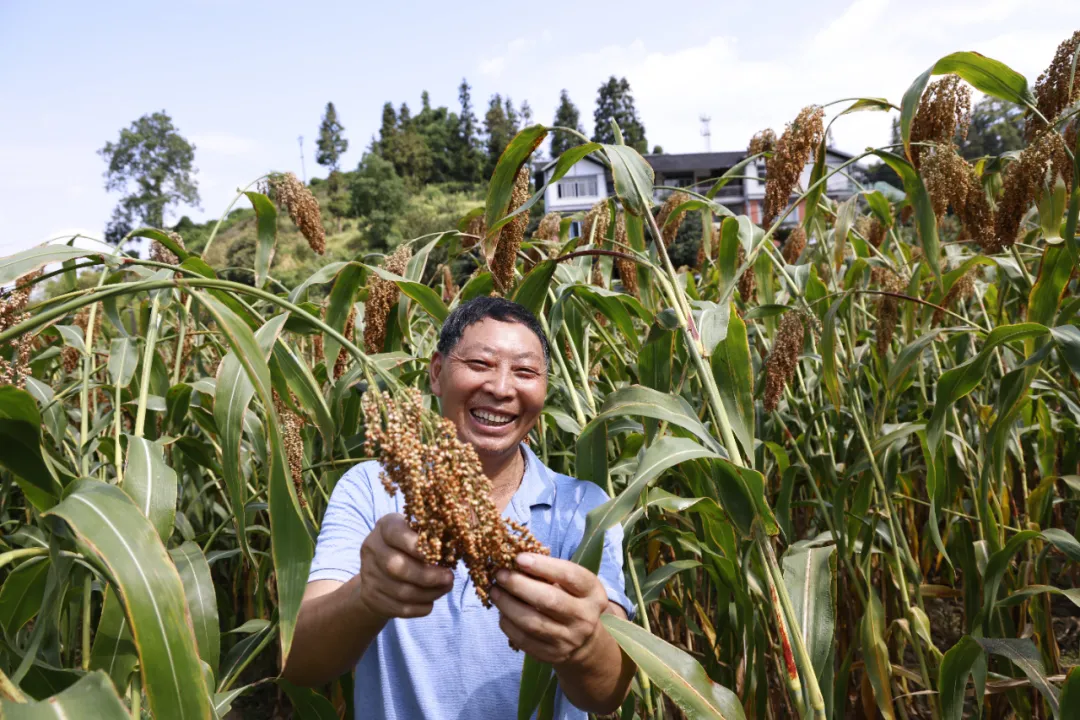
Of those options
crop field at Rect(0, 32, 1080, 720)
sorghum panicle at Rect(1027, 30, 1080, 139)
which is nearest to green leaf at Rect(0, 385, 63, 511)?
crop field at Rect(0, 32, 1080, 720)

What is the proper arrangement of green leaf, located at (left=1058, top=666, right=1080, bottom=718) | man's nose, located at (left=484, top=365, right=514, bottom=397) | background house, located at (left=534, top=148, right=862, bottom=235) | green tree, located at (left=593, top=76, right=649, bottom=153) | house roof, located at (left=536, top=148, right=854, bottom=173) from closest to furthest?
green leaf, located at (left=1058, top=666, right=1080, bottom=718), man's nose, located at (left=484, top=365, right=514, bottom=397), background house, located at (left=534, top=148, right=862, bottom=235), house roof, located at (left=536, top=148, right=854, bottom=173), green tree, located at (left=593, top=76, right=649, bottom=153)

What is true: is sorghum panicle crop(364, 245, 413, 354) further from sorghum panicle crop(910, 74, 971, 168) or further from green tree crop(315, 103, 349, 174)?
green tree crop(315, 103, 349, 174)

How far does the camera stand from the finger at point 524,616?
117 centimetres

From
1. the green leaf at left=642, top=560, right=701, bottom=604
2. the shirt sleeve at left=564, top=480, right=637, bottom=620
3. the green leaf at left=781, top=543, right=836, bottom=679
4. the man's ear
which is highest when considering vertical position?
the man's ear

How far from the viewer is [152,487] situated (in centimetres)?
151

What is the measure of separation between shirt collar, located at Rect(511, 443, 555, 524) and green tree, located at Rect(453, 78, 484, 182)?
238 ft

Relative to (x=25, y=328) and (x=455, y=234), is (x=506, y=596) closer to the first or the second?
(x=25, y=328)

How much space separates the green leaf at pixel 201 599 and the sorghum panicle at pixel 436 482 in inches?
29.6

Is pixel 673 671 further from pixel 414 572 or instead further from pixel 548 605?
pixel 414 572

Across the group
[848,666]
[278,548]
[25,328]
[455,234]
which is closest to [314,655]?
[278,548]

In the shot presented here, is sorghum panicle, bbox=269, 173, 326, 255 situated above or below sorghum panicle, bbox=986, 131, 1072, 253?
above

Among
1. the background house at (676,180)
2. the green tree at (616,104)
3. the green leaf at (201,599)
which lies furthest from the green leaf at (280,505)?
the green tree at (616,104)

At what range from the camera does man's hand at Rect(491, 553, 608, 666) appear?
3.76 ft

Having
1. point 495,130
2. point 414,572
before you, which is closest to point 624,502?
point 414,572
